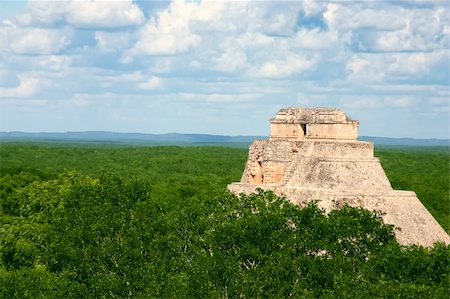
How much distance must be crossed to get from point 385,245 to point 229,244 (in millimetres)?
3913

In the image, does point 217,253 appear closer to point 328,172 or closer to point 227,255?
point 227,255

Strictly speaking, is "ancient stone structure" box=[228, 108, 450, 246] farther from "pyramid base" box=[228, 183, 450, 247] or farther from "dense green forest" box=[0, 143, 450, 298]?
"dense green forest" box=[0, 143, 450, 298]

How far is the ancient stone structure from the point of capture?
86.6 ft

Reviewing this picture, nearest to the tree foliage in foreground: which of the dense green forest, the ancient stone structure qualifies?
the dense green forest

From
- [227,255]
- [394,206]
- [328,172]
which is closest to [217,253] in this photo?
[227,255]

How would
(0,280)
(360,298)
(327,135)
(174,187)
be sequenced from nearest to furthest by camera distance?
(360,298), (0,280), (327,135), (174,187)

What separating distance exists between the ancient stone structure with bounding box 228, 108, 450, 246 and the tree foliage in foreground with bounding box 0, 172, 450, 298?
3.94 feet

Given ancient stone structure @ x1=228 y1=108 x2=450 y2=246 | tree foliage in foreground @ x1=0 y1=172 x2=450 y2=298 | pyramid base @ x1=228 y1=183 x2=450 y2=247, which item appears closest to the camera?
tree foliage in foreground @ x1=0 y1=172 x2=450 y2=298

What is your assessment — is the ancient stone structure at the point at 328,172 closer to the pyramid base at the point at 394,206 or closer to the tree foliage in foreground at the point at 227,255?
the pyramid base at the point at 394,206

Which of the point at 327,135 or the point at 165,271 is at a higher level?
the point at 327,135

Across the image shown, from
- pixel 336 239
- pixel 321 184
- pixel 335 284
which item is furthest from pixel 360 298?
pixel 321 184

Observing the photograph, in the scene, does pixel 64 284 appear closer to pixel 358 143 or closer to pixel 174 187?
pixel 358 143

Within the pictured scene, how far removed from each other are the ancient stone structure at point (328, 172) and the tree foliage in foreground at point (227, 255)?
1.20 meters

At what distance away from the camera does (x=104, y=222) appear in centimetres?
2827
